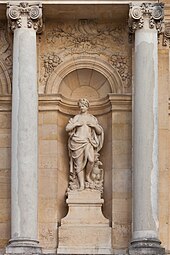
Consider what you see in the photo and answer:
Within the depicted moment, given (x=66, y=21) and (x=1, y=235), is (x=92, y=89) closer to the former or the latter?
(x=66, y=21)

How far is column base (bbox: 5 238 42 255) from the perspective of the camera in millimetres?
26453

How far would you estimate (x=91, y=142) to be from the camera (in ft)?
92.1

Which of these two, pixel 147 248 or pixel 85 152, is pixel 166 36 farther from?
pixel 147 248

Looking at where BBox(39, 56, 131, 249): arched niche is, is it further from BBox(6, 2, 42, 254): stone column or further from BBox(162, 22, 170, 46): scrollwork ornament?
BBox(162, 22, 170, 46): scrollwork ornament

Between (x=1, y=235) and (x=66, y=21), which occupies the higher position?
(x=66, y=21)

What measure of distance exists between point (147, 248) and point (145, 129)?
241 cm

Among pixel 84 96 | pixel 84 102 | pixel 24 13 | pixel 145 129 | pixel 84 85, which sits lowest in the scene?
pixel 145 129

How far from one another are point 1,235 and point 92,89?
373cm

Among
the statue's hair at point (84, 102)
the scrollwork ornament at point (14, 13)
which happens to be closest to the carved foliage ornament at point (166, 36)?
the statue's hair at point (84, 102)

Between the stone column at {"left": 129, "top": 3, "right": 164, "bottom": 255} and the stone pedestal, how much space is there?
99 cm

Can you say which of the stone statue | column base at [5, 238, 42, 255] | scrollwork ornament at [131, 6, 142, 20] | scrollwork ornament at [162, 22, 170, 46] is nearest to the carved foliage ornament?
scrollwork ornament at [162, 22, 170, 46]

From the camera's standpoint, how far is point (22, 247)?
2648cm

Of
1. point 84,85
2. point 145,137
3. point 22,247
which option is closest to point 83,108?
point 84,85

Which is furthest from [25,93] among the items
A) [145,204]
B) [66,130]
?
[145,204]
